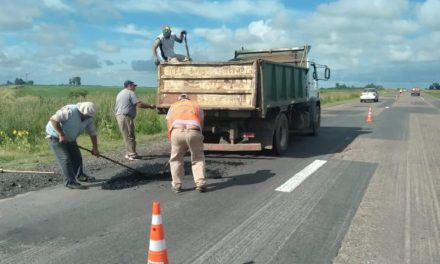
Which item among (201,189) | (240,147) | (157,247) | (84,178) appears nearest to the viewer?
(157,247)

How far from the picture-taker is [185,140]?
24.6ft

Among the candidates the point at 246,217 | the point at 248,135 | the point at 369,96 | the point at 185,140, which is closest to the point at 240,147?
the point at 248,135

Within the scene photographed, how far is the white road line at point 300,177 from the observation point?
7823 mm

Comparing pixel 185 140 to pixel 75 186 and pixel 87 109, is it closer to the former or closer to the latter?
pixel 87 109

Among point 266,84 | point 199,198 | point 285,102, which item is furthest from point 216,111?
point 199,198

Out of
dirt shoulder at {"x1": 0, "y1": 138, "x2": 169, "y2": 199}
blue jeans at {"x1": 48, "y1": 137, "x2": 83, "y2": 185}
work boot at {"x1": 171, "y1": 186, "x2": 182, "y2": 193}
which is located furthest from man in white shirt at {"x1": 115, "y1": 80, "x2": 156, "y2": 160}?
work boot at {"x1": 171, "y1": 186, "x2": 182, "y2": 193}

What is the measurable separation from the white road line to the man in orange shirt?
4.24 ft

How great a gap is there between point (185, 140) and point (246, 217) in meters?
1.91

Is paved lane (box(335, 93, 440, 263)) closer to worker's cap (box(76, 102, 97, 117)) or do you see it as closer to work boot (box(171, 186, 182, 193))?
work boot (box(171, 186, 182, 193))

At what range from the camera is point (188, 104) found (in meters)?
7.66

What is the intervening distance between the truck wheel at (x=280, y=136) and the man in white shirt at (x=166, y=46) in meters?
2.69

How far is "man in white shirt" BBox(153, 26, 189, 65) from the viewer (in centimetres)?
1134

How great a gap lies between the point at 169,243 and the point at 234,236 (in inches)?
28.4

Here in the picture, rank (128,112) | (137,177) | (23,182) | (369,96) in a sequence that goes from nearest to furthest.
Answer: (23,182) → (137,177) → (128,112) → (369,96)
